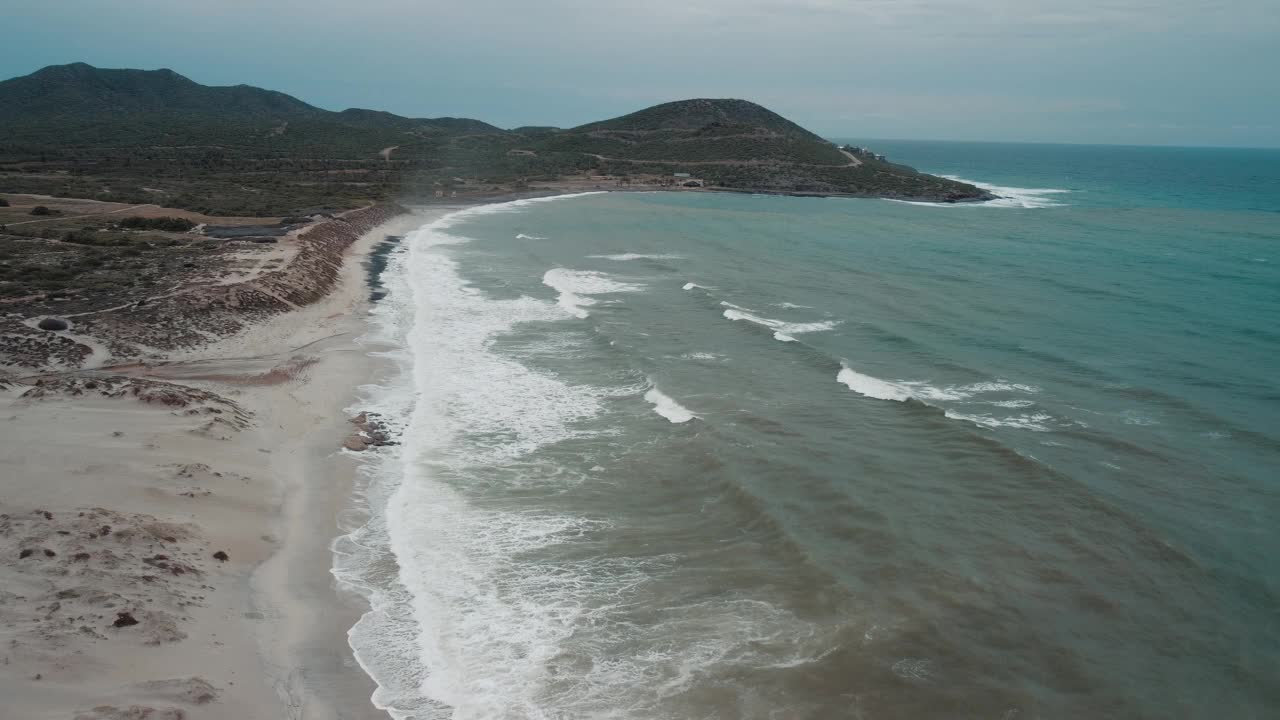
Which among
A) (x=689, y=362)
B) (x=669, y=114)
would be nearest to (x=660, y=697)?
(x=689, y=362)

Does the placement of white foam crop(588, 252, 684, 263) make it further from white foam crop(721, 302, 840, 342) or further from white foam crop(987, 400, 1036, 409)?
white foam crop(987, 400, 1036, 409)

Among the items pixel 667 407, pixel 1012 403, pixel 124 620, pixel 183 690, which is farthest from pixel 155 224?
pixel 1012 403

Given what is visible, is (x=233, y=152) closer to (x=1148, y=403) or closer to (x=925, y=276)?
(x=925, y=276)

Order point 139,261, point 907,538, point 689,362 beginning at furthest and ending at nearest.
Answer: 1. point 139,261
2. point 689,362
3. point 907,538

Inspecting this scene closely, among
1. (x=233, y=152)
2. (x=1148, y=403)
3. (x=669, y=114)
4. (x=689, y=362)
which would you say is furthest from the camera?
(x=669, y=114)

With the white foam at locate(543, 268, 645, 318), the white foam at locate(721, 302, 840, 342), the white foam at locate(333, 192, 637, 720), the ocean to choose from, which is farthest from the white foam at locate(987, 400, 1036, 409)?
the white foam at locate(543, 268, 645, 318)

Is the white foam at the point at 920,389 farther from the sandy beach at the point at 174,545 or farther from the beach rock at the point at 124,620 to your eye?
the beach rock at the point at 124,620

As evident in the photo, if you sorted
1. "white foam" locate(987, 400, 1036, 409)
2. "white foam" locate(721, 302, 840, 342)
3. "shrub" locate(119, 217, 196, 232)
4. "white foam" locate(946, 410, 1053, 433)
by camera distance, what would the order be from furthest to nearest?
"shrub" locate(119, 217, 196, 232) → "white foam" locate(721, 302, 840, 342) → "white foam" locate(987, 400, 1036, 409) → "white foam" locate(946, 410, 1053, 433)

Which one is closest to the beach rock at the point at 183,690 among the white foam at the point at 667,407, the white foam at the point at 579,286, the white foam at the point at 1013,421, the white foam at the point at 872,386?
the white foam at the point at 667,407
